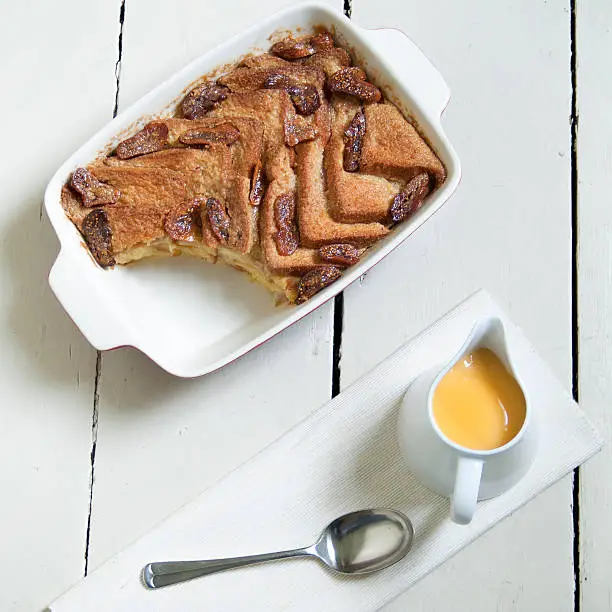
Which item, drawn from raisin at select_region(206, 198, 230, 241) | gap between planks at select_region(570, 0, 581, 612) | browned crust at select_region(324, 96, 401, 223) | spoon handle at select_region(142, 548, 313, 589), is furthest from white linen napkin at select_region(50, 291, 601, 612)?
raisin at select_region(206, 198, 230, 241)

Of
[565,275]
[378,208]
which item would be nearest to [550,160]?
[565,275]

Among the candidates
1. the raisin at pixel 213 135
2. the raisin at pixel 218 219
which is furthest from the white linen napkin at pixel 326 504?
the raisin at pixel 213 135

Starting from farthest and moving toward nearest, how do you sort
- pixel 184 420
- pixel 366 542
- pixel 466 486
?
pixel 184 420 < pixel 366 542 < pixel 466 486

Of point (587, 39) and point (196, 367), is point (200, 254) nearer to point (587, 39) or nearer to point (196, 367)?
point (196, 367)

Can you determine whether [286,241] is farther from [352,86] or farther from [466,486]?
[466,486]

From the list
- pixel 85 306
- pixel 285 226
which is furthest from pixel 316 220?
pixel 85 306

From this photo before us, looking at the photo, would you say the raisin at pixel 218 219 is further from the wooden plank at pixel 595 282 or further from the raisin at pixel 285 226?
the wooden plank at pixel 595 282
